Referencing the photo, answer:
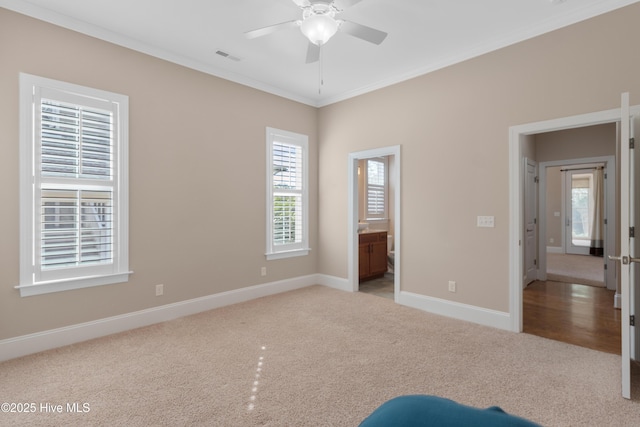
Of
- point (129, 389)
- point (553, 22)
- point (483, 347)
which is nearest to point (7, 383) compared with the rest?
point (129, 389)

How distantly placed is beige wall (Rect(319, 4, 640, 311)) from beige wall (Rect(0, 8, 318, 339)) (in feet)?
6.06

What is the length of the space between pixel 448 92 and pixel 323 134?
7.16 feet

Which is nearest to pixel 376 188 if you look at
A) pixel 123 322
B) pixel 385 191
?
pixel 385 191

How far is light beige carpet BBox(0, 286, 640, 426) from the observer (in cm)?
204

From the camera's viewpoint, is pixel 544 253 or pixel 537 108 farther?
pixel 544 253

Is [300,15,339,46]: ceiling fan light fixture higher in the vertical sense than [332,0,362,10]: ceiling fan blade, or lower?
Result: lower

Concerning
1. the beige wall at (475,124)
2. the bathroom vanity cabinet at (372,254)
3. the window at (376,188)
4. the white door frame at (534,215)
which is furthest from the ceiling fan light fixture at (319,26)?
the window at (376,188)

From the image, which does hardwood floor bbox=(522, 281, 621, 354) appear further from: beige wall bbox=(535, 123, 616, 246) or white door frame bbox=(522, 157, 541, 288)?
beige wall bbox=(535, 123, 616, 246)

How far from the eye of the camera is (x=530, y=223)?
222 inches

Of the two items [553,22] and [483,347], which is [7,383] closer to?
[483,347]

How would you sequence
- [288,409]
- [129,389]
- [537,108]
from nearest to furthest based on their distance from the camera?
[288,409] < [129,389] < [537,108]

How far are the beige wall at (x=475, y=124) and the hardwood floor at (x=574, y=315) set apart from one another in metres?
0.61

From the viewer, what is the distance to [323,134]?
5.46m

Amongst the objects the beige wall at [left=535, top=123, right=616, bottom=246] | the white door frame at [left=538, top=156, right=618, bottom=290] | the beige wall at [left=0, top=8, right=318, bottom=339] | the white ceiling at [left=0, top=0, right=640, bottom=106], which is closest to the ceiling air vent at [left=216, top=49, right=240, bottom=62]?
the white ceiling at [left=0, top=0, right=640, bottom=106]
